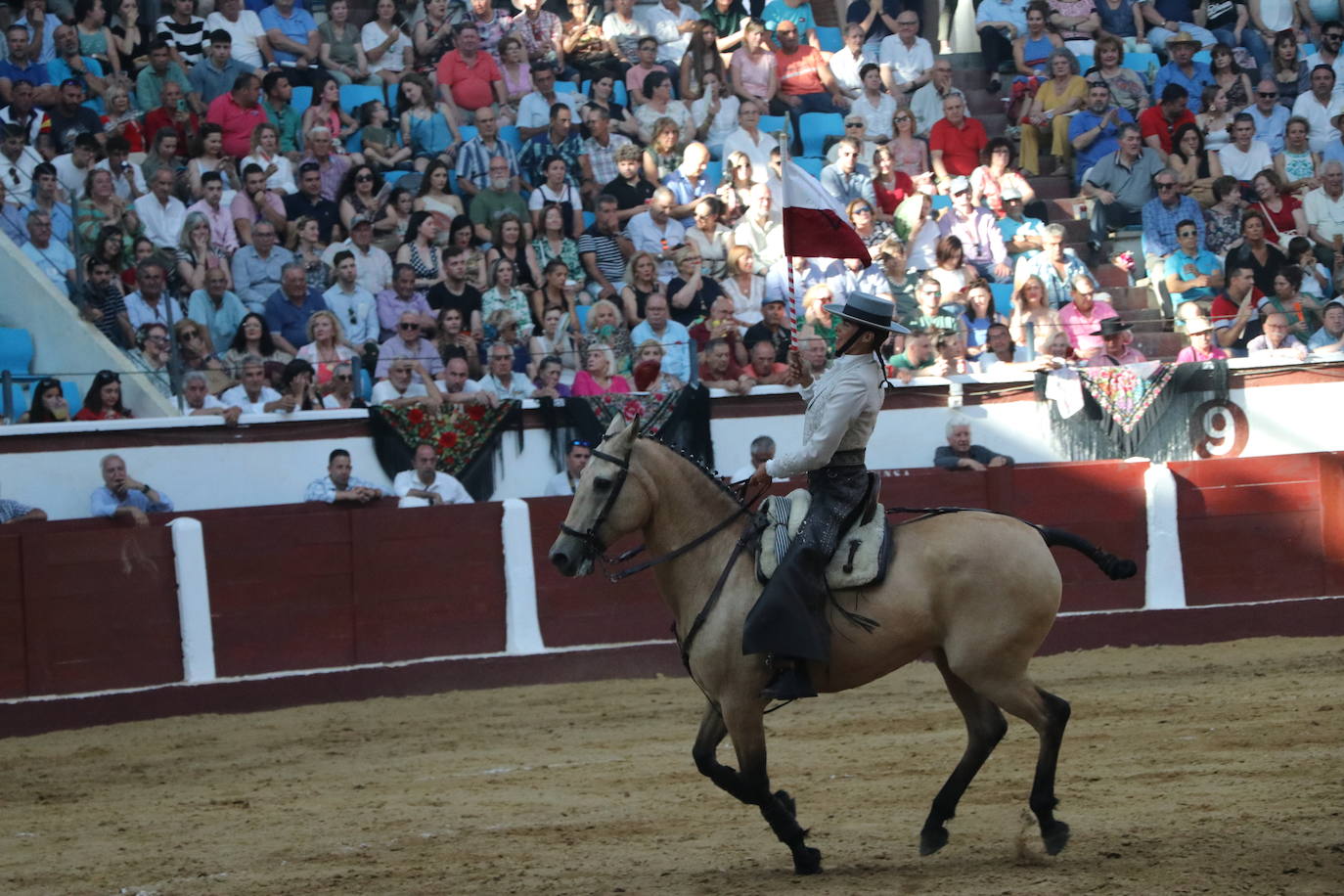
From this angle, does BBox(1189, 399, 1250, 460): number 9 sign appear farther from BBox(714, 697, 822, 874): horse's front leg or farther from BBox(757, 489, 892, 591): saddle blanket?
BBox(714, 697, 822, 874): horse's front leg

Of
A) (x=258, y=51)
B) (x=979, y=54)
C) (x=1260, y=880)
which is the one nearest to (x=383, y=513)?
(x=258, y=51)

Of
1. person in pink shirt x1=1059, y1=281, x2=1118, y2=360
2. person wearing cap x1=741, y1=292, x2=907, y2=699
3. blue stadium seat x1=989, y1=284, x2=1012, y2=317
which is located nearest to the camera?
person wearing cap x1=741, y1=292, x2=907, y2=699

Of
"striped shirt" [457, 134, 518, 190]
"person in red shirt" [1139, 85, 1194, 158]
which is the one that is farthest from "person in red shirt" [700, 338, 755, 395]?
"person in red shirt" [1139, 85, 1194, 158]

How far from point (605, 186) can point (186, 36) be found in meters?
3.58

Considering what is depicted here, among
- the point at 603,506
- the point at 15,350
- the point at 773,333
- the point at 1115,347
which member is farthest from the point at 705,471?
the point at 1115,347

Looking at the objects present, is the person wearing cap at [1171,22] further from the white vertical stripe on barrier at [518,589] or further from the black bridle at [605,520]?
the black bridle at [605,520]

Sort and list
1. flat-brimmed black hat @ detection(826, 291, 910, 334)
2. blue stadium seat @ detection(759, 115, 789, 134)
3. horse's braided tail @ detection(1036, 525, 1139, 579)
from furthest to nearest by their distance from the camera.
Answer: blue stadium seat @ detection(759, 115, 789, 134)
horse's braided tail @ detection(1036, 525, 1139, 579)
flat-brimmed black hat @ detection(826, 291, 910, 334)

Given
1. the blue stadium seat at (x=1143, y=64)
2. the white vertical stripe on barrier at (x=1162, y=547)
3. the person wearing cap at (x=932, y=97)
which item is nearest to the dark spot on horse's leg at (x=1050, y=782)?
the white vertical stripe on barrier at (x=1162, y=547)

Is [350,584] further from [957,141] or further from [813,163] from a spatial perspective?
[957,141]

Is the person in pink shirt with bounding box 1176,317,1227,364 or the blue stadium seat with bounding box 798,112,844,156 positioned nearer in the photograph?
the person in pink shirt with bounding box 1176,317,1227,364

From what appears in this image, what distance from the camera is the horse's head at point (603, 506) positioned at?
20.6ft

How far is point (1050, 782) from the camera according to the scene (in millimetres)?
6133

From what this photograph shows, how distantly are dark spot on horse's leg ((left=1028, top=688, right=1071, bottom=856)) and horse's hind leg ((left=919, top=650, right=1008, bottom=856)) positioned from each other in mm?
194

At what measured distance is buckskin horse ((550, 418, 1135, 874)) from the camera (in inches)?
A: 243
